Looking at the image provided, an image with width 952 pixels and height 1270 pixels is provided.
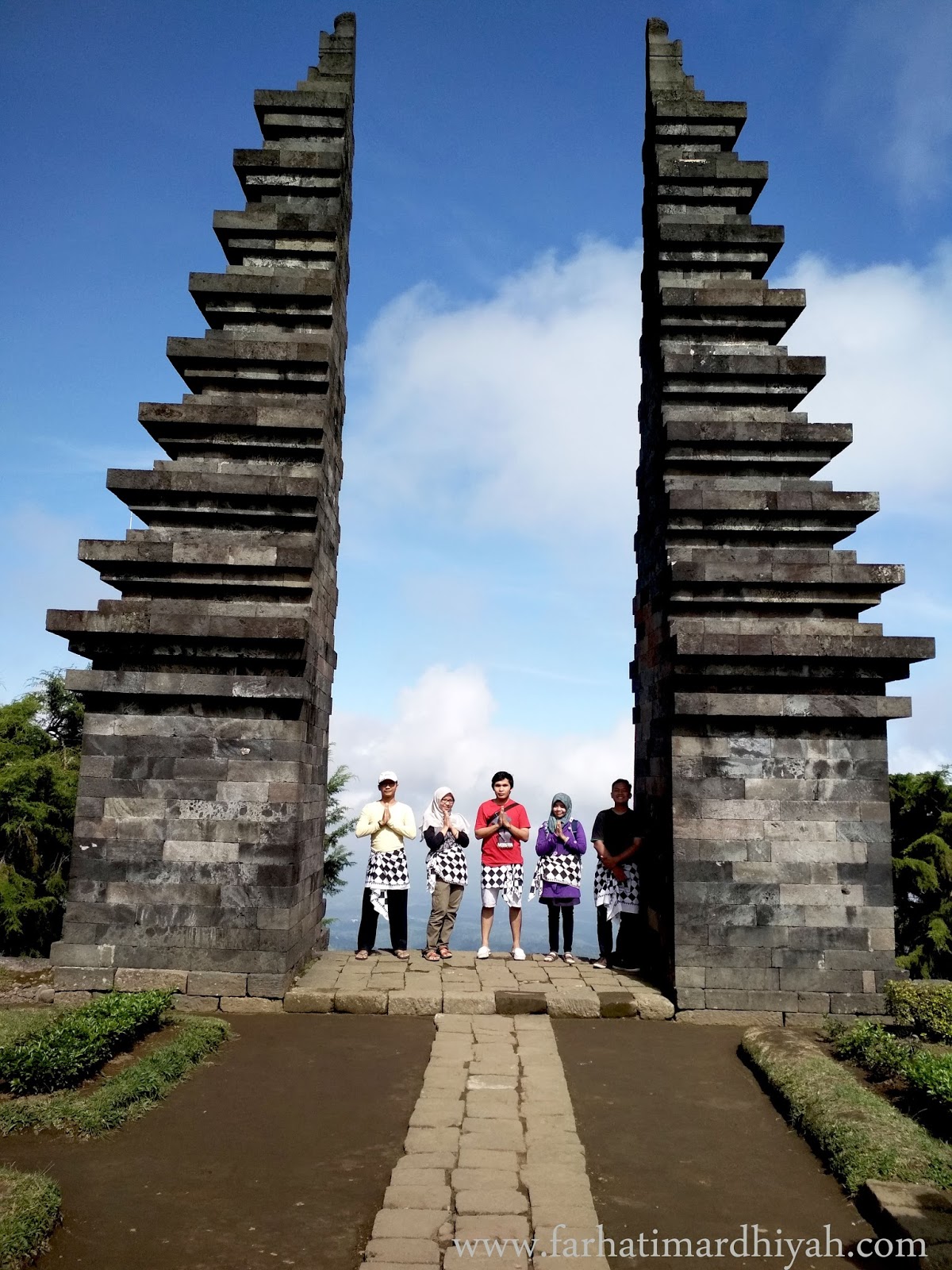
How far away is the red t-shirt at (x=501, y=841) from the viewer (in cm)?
1181

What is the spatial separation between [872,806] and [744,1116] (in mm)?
4160

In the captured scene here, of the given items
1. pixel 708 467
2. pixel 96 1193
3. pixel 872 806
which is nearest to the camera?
pixel 96 1193

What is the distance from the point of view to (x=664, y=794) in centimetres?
1053

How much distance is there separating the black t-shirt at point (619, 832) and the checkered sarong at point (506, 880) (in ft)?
3.66

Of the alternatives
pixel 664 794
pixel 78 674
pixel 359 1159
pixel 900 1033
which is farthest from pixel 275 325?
pixel 900 1033

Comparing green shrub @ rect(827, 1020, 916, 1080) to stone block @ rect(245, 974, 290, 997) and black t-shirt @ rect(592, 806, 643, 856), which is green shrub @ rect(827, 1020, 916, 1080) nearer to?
black t-shirt @ rect(592, 806, 643, 856)

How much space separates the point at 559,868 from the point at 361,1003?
3.34 m

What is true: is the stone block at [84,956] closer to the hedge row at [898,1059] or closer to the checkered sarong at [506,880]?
the checkered sarong at [506,880]

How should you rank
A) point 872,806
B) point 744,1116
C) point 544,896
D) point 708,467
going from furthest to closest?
1. point 544,896
2. point 708,467
3. point 872,806
4. point 744,1116

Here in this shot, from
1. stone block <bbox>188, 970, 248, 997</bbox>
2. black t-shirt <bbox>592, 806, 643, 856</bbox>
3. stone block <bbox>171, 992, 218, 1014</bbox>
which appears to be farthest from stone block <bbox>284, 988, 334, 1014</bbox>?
black t-shirt <bbox>592, 806, 643, 856</bbox>

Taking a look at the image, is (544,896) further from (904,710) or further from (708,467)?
(708,467)

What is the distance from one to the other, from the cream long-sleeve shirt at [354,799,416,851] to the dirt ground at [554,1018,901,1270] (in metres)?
3.29

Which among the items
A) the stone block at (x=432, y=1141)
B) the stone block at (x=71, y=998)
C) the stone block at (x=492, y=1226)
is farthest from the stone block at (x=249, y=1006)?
the stone block at (x=492, y=1226)

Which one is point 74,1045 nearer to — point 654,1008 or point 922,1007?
point 654,1008
